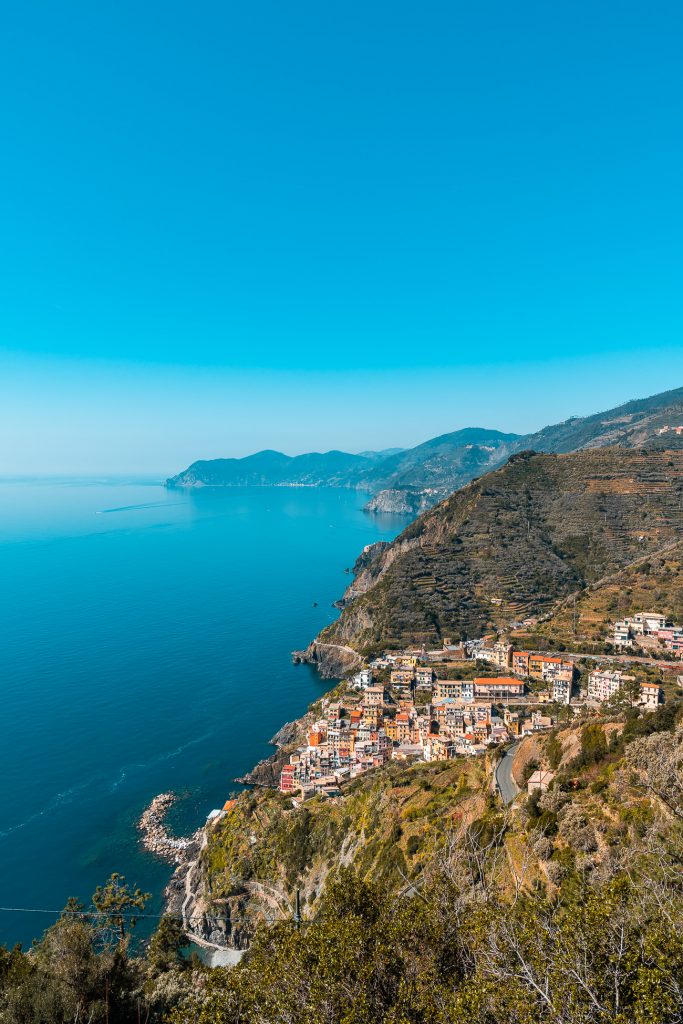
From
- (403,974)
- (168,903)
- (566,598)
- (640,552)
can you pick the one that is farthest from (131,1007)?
(640,552)

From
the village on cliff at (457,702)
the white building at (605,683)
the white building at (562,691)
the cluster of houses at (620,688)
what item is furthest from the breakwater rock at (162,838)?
the white building at (605,683)

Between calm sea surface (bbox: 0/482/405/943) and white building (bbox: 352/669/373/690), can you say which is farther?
white building (bbox: 352/669/373/690)

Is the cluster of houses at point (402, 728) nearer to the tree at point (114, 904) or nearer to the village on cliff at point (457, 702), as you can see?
the village on cliff at point (457, 702)

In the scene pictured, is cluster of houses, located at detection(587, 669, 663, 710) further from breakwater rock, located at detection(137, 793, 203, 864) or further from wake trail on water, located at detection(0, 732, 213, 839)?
wake trail on water, located at detection(0, 732, 213, 839)

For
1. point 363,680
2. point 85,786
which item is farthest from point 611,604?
point 85,786

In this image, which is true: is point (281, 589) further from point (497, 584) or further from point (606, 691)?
point (606, 691)

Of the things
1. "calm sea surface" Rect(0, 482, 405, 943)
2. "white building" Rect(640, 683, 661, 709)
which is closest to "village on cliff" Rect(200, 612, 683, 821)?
"white building" Rect(640, 683, 661, 709)

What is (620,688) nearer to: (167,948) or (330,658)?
(167,948)
